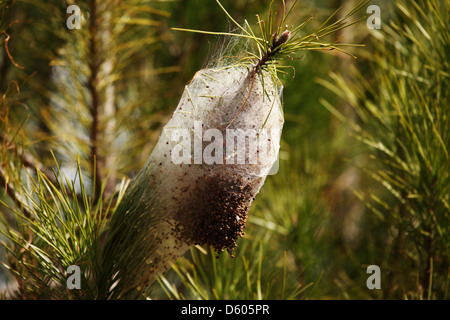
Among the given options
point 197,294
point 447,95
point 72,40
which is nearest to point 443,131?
point 447,95

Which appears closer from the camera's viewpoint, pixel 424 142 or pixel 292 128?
pixel 424 142

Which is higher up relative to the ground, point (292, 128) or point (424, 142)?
point (292, 128)

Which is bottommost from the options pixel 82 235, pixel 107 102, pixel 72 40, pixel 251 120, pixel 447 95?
pixel 82 235

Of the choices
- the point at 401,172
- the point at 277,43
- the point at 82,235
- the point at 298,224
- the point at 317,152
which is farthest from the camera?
the point at 317,152

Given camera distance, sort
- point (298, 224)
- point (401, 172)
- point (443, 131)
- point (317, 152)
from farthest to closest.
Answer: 1. point (317, 152)
2. point (298, 224)
3. point (401, 172)
4. point (443, 131)

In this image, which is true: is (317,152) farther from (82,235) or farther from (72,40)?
(82,235)
